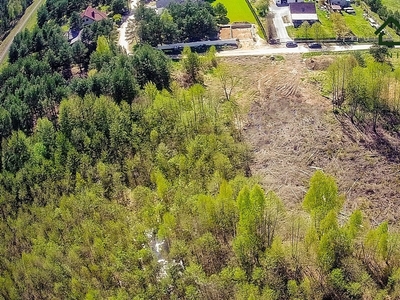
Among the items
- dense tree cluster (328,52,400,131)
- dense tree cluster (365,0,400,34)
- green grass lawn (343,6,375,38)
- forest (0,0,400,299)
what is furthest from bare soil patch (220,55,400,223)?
dense tree cluster (365,0,400,34)

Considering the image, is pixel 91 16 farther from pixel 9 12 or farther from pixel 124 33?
pixel 9 12

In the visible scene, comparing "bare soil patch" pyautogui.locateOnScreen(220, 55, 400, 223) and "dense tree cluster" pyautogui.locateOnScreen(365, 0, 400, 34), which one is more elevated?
"dense tree cluster" pyautogui.locateOnScreen(365, 0, 400, 34)

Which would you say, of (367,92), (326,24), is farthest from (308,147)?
(326,24)

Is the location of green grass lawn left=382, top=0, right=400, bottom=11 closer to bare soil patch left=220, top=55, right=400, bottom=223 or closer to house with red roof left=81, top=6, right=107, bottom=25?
bare soil patch left=220, top=55, right=400, bottom=223

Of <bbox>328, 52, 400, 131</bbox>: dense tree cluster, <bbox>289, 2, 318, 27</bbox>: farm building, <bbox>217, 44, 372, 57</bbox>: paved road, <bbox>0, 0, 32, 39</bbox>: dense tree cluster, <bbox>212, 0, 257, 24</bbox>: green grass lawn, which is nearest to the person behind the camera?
<bbox>328, 52, 400, 131</bbox>: dense tree cluster

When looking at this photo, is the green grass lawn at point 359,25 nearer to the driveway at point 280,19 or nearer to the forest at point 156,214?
the driveway at point 280,19

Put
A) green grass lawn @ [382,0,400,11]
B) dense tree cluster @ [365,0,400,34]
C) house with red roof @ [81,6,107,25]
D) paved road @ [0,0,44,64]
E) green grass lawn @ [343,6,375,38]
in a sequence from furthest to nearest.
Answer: paved road @ [0,0,44,64], green grass lawn @ [382,0,400,11], house with red roof @ [81,6,107,25], dense tree cluster @ [365,0,400,34], green grass lawn @ [343,6,375,38]

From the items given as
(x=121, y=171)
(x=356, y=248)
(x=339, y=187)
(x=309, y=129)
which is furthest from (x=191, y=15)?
(x=356, y=248)

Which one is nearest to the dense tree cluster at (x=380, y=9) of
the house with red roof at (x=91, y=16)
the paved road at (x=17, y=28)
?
the house with red roof at (x=91, y=16)
